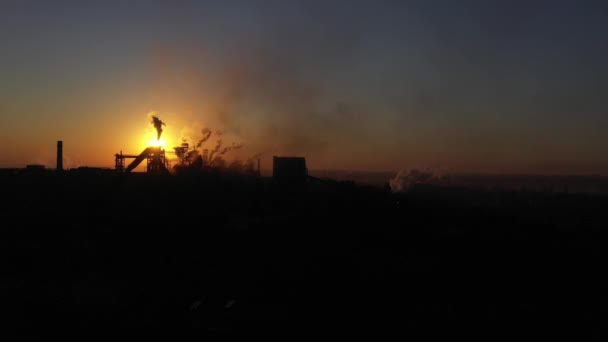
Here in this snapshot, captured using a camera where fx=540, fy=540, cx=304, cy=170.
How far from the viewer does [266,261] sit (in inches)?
1144

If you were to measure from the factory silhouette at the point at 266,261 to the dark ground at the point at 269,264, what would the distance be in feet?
0.37

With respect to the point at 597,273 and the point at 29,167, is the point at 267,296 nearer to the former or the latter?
the point at 597,273

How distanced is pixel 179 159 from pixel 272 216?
2022 centimetres

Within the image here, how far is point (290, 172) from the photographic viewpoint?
49125 millimetres

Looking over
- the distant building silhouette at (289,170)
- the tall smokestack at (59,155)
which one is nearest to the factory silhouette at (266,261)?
the distant building silhouette at (289,170)

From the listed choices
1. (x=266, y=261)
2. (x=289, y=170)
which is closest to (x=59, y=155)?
(x=289, y=170)

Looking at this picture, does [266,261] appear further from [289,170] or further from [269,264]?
[289,170]

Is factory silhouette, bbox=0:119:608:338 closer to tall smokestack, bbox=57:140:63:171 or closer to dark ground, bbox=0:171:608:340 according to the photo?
dark ground, bbox=0:171:608:340

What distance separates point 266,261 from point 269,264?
0.66 metres

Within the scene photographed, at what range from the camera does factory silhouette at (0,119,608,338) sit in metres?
21.3

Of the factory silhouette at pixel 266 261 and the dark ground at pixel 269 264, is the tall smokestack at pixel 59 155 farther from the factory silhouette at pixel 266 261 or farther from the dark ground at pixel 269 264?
the dark ground at pixel 269 264

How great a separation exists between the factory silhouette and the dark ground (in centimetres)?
11

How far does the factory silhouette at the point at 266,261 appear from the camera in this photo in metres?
21.3

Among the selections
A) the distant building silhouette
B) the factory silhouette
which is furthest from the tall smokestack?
the distant building silhouette
